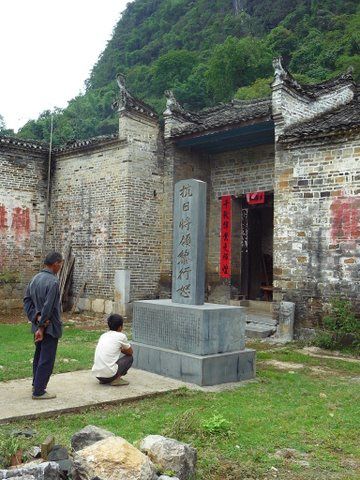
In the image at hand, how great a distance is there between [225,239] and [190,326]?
7.90 m

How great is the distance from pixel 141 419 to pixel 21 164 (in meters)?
11.8

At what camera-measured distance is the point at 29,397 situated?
5250 millimetres

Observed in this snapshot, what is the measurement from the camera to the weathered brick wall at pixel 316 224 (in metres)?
10.0

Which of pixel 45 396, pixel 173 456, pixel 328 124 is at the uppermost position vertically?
pixel 328 124

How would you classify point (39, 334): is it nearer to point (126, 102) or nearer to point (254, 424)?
point (254, 424)

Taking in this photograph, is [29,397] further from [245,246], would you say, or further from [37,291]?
[245,246]

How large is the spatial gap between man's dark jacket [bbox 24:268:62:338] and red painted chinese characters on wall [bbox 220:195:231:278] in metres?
9.15

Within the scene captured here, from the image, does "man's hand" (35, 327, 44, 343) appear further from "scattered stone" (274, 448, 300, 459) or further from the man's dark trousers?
"scattered stone" (274, 448, 300, 459)

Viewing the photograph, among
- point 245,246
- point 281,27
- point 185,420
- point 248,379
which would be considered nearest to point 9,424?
point 185,420

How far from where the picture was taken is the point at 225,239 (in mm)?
14125

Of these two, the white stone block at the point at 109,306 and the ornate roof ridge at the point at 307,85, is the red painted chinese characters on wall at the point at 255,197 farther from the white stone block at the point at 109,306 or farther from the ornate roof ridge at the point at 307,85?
the white stone block at the point at 109,306

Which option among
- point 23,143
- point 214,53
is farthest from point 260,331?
point 214,53

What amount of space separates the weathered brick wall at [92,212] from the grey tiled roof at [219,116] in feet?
6.29

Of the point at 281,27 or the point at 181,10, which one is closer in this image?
the point at 281,27
